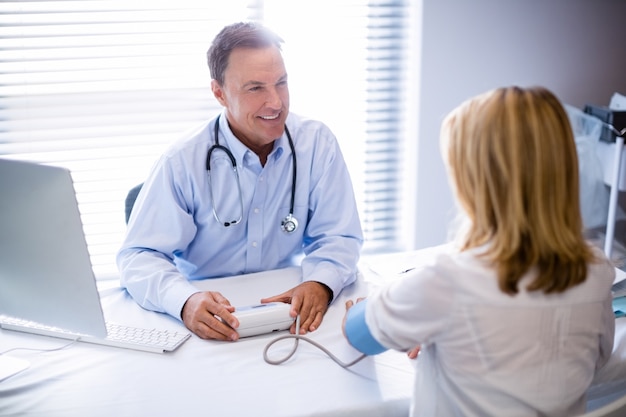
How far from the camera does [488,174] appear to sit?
Answer: 0.96 meters

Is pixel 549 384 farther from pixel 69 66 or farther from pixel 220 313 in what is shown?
pixel 69 66

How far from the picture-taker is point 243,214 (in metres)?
1.76

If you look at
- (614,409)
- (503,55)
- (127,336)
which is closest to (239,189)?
(127,336)

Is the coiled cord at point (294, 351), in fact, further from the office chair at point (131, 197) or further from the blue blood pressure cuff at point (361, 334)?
the office chair at point (131, 197)

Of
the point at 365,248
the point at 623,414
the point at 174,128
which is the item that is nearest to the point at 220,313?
the point at 623,414

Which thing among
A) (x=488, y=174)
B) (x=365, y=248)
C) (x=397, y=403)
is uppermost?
(x=488, y=174)

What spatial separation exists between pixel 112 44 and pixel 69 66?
18cm

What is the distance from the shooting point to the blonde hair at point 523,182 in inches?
36.9

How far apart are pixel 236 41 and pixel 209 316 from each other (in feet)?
2.48

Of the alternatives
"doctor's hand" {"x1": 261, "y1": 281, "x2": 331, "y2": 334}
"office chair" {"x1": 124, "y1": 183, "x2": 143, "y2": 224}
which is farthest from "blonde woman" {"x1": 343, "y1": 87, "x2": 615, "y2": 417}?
"office chair" {"x1": 124, "y1": 183, "x2": 143, "y2": 224}

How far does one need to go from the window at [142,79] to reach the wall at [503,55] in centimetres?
16

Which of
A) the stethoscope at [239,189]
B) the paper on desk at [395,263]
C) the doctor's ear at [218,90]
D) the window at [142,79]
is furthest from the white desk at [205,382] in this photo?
the window at [142,79]

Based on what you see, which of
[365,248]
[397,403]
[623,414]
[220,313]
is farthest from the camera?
[365,248]

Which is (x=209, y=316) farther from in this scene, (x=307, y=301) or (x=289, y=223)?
(x=289, y=223)
